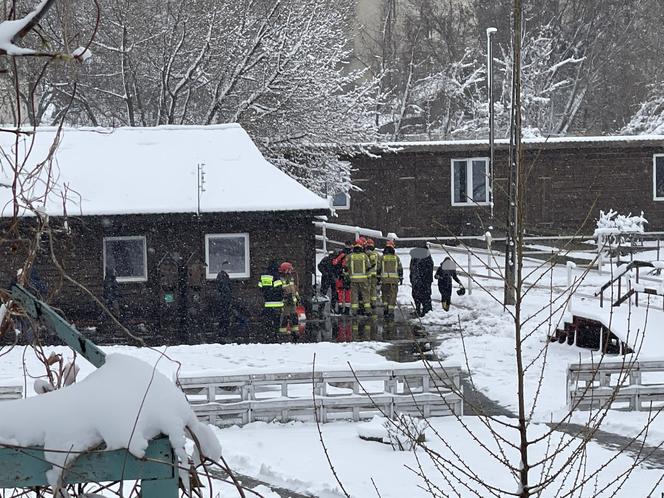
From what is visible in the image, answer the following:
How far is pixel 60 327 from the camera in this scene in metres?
3.55

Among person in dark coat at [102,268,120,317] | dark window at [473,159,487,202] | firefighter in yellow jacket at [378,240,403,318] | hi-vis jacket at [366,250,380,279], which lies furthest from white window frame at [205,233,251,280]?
dark window at [473,159,487,202]

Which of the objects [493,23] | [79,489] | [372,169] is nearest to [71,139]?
[372,169]

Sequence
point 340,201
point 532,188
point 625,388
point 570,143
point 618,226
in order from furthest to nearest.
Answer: point 340,201 → point 532,188 → point 570,143 → point 618,226 → point 625,388

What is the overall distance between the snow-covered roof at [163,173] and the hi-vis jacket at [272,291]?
8.18 feet

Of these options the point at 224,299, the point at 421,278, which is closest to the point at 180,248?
the point at 224,299

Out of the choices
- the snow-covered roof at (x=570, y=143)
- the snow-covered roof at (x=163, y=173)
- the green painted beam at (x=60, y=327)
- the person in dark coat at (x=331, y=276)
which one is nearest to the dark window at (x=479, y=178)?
the snow-covered roof at (x=570, y=143)

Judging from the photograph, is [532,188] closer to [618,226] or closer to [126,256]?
[618,226]

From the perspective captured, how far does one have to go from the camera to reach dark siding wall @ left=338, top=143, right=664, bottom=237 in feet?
119

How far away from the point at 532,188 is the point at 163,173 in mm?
14898

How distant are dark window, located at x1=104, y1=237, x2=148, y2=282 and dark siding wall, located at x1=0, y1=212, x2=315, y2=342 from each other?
9.3 inches

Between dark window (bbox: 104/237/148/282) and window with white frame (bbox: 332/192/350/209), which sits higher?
window with white frame (bbox: 332/192/350/209)

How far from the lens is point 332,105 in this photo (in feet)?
112

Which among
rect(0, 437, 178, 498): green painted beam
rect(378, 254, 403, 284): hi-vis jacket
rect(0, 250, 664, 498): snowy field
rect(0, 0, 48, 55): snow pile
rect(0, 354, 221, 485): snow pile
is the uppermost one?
rect(0, 0, 48, 55): snow pile

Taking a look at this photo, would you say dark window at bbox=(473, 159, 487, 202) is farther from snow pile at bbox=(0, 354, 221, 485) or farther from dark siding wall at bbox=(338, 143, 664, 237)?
snow pile at bbox=(0, 354, 221, 485)
